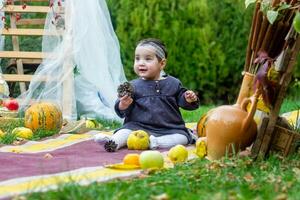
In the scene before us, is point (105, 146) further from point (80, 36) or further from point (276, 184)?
point (80, 36)

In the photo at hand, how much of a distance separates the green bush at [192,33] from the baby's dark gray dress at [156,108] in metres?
4.81

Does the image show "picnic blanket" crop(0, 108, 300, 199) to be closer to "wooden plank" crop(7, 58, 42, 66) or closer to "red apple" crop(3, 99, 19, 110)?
"red apple" crop(3, 99, 19, 110)

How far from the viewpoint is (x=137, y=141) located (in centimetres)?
526

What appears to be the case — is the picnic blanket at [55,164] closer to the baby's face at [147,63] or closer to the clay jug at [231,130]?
the clay jug at [231,130]

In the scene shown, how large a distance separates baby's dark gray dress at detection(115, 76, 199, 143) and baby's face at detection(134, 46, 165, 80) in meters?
0.05

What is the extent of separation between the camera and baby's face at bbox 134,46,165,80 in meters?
5.72

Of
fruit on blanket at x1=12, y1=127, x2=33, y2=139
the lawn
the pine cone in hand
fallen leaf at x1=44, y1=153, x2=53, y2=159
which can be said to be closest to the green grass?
the lawn

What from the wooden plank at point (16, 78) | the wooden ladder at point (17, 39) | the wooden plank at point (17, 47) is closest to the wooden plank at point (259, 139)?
the wooden ladder at point (17, 39)

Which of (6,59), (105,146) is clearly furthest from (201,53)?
(105,146)

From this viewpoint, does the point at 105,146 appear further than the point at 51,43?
No

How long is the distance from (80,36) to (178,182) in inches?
169

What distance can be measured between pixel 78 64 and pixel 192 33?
10.5 feet

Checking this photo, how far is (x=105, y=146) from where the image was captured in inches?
202

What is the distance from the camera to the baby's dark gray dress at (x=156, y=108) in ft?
18.4
